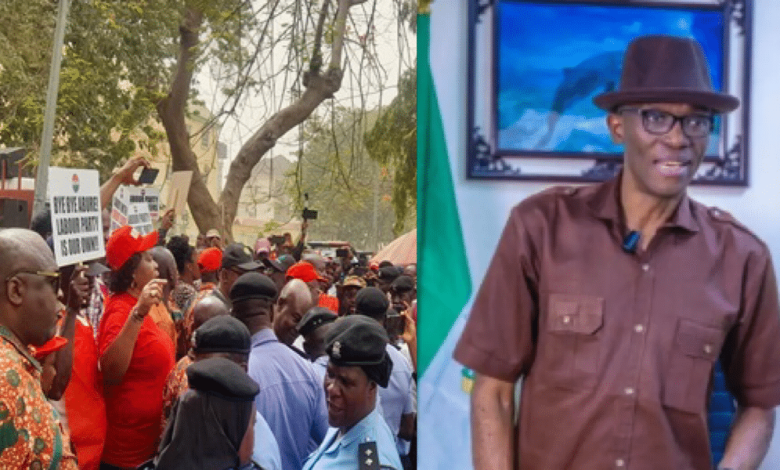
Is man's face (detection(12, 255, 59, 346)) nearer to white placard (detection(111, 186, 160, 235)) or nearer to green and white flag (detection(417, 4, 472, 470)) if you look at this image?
green and white flag (detection(417, 4, 472, 470))

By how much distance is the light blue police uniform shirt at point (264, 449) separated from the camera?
4.69 metres

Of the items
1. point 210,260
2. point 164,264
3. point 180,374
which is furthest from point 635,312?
point 210,260

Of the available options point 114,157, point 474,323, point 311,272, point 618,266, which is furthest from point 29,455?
point 114,157

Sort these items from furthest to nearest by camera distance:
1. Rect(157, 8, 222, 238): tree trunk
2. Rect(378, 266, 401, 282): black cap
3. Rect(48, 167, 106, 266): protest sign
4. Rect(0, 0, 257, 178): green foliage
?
1. Rect(0, 0, 257, 178): green foliage
2. Rect(378, 266, 401, 282): black cap
3. Rect(157, 8, 222, 238): tree trunk
4. Rect(48, 167, 106, 266): protest sign

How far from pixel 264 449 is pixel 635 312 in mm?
2450

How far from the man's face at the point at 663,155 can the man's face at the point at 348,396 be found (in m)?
2.22

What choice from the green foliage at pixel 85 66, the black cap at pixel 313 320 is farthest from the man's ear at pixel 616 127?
the green foliage at pixel 85 66

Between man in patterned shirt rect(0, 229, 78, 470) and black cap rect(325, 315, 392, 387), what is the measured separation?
3.67ft

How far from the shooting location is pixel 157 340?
6.21 metres

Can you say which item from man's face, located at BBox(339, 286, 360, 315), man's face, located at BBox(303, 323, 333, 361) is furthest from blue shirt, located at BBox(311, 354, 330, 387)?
man's face, located at BBox(339, 286, 360, 315)

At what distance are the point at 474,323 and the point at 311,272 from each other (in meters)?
6.72

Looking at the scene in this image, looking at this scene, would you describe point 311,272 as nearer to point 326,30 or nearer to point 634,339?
point 326,30

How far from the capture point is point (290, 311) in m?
7.20

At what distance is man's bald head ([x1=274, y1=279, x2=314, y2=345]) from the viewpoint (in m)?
7.18
